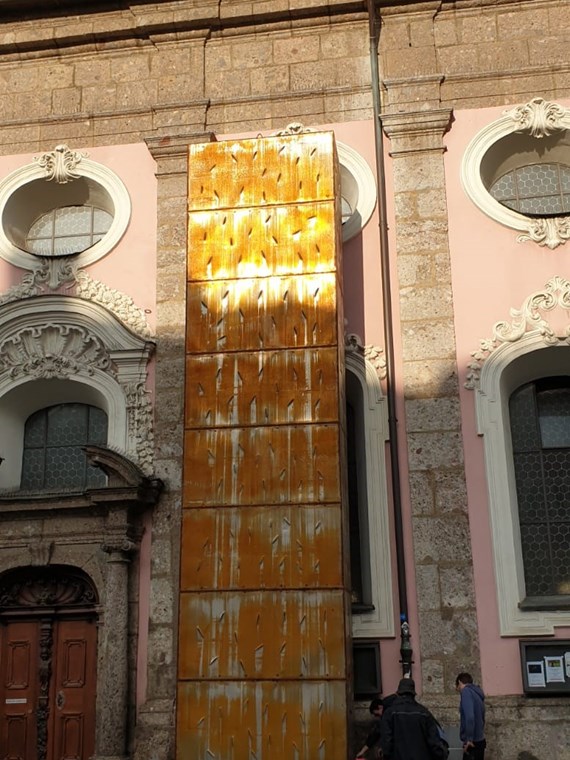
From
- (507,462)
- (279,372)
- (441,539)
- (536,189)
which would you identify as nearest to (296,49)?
(536,189)

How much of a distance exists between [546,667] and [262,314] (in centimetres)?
461

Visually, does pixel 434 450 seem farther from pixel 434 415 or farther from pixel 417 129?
pixel 417 129

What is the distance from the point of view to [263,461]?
35.2 feet

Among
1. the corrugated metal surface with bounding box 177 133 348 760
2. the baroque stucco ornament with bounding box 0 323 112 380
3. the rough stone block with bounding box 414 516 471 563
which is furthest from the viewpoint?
the baroque stucco ornament with bounding box 0 323 112 380

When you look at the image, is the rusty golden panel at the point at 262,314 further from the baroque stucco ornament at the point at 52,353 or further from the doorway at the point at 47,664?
the doorway at the point at 47,664

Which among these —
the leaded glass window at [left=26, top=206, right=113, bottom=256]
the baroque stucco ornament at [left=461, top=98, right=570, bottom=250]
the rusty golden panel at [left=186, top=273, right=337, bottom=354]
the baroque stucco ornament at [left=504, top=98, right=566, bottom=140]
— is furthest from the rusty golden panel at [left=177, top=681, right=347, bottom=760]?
the baroque stucco ornament at [left=504, top=98, right=566, bottom=140]

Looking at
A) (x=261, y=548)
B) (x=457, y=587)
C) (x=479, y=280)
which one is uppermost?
(x=479, y=280)

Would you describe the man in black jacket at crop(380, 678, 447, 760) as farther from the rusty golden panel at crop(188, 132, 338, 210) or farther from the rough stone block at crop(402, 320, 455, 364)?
the rusty golden panel at crop(188, 132, 338, 210)

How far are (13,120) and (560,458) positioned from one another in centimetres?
784

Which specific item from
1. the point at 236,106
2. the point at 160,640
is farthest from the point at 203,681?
the point at 236,106

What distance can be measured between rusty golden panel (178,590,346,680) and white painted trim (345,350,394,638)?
878 millimetres

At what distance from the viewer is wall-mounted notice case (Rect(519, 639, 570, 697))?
10477 mm

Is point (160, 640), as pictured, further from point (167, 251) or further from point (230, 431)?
point (167, 251)

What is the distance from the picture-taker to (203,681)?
10.1m
